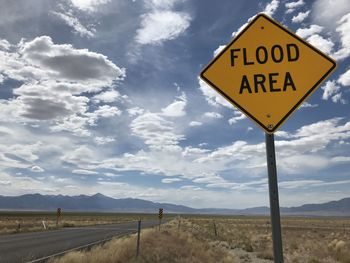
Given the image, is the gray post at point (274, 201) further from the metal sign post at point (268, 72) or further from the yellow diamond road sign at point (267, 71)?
the yellow diamond road sign at point (267, 71)

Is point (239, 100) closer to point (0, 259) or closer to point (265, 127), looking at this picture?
point (265, 127)

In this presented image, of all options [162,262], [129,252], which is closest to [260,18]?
[162,262]

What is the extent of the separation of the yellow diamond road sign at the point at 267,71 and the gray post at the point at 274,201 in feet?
0.48

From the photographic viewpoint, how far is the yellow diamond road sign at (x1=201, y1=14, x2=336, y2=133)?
3.03 metres

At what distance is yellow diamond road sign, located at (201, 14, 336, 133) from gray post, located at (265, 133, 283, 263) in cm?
15

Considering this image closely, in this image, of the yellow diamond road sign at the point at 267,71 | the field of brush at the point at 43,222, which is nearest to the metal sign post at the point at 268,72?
the yellow diamond road sign at the point at 267,71

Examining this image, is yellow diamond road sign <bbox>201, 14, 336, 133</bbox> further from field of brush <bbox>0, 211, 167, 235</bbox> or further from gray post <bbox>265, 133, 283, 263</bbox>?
field of brush <bbox>0, 211, 167, 235</bbox>

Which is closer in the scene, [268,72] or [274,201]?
[274,201]

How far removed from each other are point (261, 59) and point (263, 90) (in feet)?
0.89

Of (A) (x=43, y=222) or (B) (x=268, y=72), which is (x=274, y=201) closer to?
(B) (x=268, y=72)

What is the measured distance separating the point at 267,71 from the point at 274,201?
42.1 inches

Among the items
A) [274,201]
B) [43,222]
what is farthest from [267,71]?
[43,222]

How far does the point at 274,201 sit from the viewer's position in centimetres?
281

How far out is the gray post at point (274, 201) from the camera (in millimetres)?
2711
